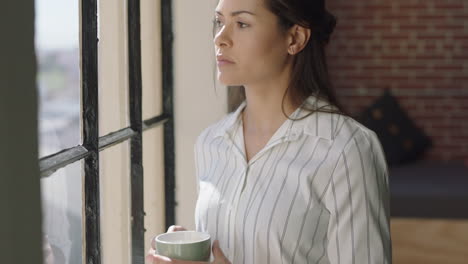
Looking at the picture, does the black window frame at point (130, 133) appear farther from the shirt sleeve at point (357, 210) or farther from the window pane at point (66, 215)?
the shirt sleeve at point (357, 210)

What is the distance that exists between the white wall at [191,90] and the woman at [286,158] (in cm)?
41

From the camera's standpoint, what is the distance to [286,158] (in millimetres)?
1557

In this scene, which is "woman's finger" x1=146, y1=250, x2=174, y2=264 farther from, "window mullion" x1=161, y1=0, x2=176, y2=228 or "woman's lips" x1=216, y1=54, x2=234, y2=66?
"window mullion" x1=161, y1=0, x2=176, y2=228

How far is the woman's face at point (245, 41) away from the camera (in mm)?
1567

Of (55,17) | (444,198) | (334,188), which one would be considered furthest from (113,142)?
(444,198)

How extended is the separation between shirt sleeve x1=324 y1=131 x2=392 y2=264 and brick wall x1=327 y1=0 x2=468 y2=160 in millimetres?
3595

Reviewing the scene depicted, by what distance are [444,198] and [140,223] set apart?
8.02 feet

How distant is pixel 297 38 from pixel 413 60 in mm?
3552

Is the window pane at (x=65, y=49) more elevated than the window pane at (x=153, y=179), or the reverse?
the window pane at (x=65, y=49)

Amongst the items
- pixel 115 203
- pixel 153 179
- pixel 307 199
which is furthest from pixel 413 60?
pixel 307 199

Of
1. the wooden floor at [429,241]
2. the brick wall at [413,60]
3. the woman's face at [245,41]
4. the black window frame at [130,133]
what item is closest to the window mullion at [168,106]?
the black window frame at [130,133]

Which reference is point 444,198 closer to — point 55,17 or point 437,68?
point 437,68

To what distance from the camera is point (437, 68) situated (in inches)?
198

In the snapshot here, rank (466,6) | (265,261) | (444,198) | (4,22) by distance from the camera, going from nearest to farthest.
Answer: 1. (4,22)
2. (265,261)
3. (444,198)
4. (466,6)
